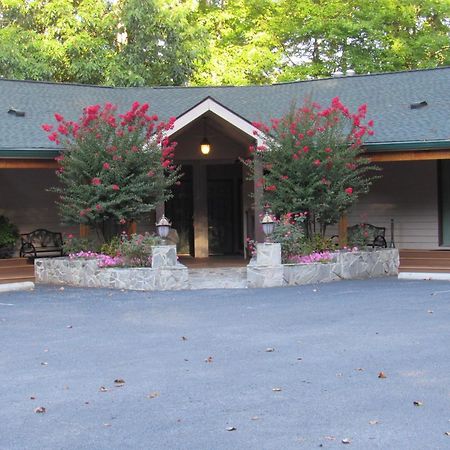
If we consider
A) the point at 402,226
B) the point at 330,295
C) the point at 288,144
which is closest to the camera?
the point at 330,295

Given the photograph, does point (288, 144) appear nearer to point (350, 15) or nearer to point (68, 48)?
point (68, 48)

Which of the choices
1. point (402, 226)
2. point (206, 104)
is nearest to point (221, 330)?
point (206, 104)

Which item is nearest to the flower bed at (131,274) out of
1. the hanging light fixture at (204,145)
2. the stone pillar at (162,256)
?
the stone pillar at (162,256)

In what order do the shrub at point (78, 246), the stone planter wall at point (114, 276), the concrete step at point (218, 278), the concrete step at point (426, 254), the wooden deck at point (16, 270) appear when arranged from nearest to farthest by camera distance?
the stone planter wall at point (114, 276) → the concrete step at point (218, 278) → the shrub at point (78, 246) → the wooden deck at point (16, 270) → the concrete step at point (426, 254)

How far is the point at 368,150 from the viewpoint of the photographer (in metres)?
13.5

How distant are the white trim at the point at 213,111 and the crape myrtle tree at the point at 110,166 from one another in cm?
83

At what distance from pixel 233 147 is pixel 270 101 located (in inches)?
60.9

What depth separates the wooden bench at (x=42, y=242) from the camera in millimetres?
15203

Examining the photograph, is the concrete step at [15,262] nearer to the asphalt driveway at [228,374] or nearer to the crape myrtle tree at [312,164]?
the asphalt driveway at [228,374]

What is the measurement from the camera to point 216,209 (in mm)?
17203

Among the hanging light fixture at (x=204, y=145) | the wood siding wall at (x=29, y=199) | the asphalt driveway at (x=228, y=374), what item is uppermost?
the hanging light fixture at (x=204, y=145)

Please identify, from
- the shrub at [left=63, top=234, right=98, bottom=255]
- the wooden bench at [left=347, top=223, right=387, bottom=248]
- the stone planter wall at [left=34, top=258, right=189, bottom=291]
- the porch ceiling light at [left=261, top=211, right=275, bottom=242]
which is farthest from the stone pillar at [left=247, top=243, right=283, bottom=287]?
the shrub at [left=63, top=234, right=98, bottom=255]

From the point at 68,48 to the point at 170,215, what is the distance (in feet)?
27.0

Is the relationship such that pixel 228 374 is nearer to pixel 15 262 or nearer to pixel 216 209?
pixel 15 262
